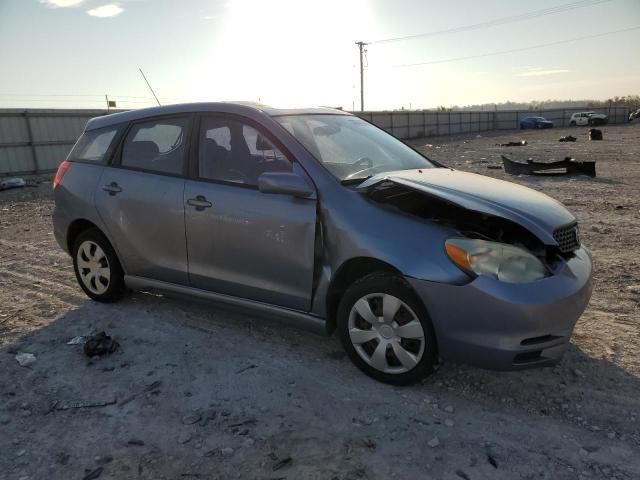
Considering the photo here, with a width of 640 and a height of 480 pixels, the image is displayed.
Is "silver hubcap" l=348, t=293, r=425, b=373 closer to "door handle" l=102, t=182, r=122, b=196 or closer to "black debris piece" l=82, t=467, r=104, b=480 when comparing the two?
"black debris piece" l=82, t=467, r=104, b=480

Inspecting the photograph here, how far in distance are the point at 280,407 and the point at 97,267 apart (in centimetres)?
258

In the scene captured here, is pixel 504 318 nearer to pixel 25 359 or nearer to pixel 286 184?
pixel 286 184

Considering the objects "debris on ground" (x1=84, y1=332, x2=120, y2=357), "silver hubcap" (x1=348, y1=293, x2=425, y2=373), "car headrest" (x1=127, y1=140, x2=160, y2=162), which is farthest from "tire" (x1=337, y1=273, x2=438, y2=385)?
"car headrest" (x1=127, y1=140, x2=160, y2=162)

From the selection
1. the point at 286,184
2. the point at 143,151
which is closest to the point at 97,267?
the point at 143,151

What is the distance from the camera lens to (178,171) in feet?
13.1

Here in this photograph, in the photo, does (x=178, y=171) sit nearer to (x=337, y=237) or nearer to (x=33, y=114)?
(x=337, y=237)

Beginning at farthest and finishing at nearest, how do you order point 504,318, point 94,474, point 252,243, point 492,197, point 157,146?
1. point 157,146
2. point 252,243
3. point 492,197
4. point 504,318
5. point 94,474

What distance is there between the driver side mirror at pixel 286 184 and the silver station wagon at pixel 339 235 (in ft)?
0.04

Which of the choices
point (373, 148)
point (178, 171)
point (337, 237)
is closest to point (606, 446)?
point (337, 237)

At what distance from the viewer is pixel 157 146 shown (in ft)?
14.0

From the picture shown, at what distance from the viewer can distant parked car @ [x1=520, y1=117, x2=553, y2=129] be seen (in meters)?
50.5

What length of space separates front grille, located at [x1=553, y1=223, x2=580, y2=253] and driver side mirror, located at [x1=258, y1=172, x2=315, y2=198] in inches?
60.0

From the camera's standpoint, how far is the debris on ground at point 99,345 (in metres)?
3.73

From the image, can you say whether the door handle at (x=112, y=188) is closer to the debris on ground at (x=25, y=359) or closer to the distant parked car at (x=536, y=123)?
the debris on ground at (x=25, y=359)
